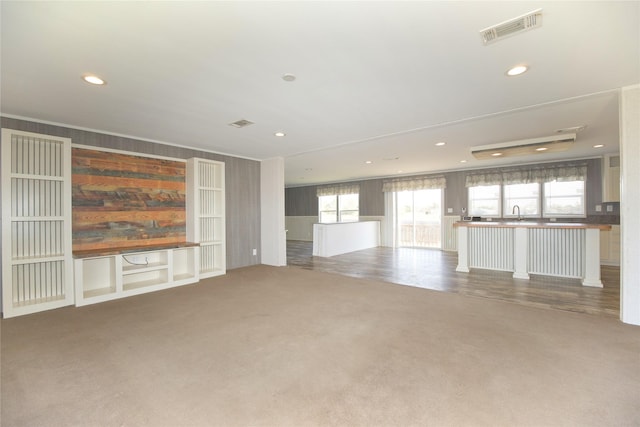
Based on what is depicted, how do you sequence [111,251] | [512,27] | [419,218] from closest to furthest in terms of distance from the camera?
[512,27] < [111,251] < [419,218]

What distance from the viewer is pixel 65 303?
11.4 ft

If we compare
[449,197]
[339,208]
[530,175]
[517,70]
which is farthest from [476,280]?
[339,208]

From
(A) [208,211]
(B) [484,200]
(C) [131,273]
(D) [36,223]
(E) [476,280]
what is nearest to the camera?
(D) [36,223]

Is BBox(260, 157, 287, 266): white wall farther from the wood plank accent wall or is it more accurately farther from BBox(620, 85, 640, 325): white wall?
BBox(620, 85, 640, 325): white wall

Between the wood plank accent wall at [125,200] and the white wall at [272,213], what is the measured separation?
67.8 inches

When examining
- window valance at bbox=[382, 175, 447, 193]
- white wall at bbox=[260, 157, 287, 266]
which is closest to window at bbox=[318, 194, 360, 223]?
window valance at bbox=[382, 175, 447, 193]

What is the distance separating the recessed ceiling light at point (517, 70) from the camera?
2371 millimetres

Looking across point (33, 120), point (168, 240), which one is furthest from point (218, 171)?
point (33, 120)

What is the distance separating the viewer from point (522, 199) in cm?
703

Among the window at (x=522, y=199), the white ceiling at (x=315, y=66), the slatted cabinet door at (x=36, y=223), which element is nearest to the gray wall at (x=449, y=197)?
the window at (x=522, y=199)

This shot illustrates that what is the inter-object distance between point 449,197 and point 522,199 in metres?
1.75

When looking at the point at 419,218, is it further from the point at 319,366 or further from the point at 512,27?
the point at 319,366

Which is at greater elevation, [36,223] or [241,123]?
[241,123]

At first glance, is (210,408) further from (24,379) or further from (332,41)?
(332,41)
